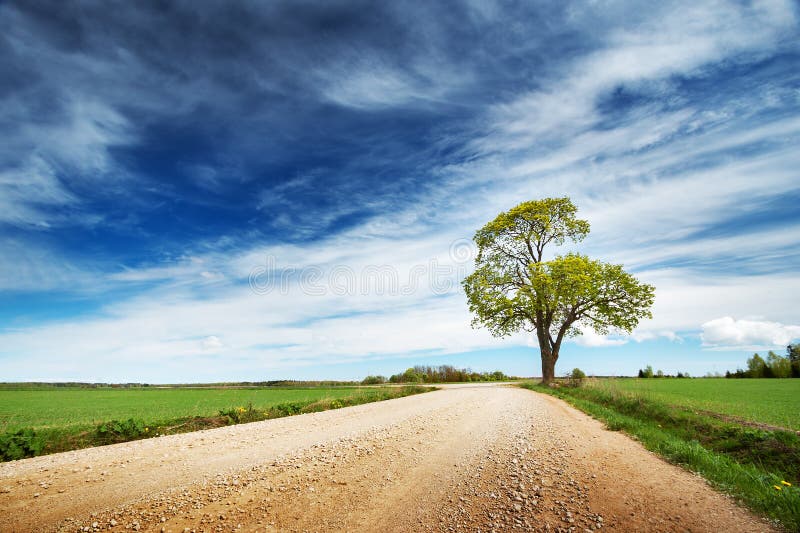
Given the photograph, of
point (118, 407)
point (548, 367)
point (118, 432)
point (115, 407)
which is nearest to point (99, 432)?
point (118, 432)

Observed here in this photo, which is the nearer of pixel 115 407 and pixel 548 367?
pixel 115 407

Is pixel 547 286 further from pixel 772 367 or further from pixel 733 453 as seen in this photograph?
pixel 772 367

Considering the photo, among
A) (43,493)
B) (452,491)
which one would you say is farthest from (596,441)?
(43,493)

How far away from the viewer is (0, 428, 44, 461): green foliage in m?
9.27

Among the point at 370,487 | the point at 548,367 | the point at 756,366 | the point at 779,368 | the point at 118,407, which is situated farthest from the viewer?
the point at 756,366

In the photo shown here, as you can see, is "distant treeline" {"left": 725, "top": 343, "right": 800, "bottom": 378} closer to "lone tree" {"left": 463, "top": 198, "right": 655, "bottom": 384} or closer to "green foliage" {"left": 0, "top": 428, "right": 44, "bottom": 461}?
"lone tree" {"left": 463, "top": 198, "right": 655, "bottom": 384}

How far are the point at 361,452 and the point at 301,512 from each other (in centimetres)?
266

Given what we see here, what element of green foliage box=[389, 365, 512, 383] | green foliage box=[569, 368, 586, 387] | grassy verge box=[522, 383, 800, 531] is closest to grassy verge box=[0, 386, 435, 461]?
grassy verge box=[522, 383, 800, 531]

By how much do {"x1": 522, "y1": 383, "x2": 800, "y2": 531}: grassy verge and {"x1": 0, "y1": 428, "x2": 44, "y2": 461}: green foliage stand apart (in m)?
14.9

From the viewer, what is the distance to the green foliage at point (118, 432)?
11.0 meters

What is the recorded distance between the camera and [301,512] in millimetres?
5352

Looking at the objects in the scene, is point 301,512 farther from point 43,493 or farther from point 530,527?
point 43,493

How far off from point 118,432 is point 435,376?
46.7 metres

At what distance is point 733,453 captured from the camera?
28.1 feet
